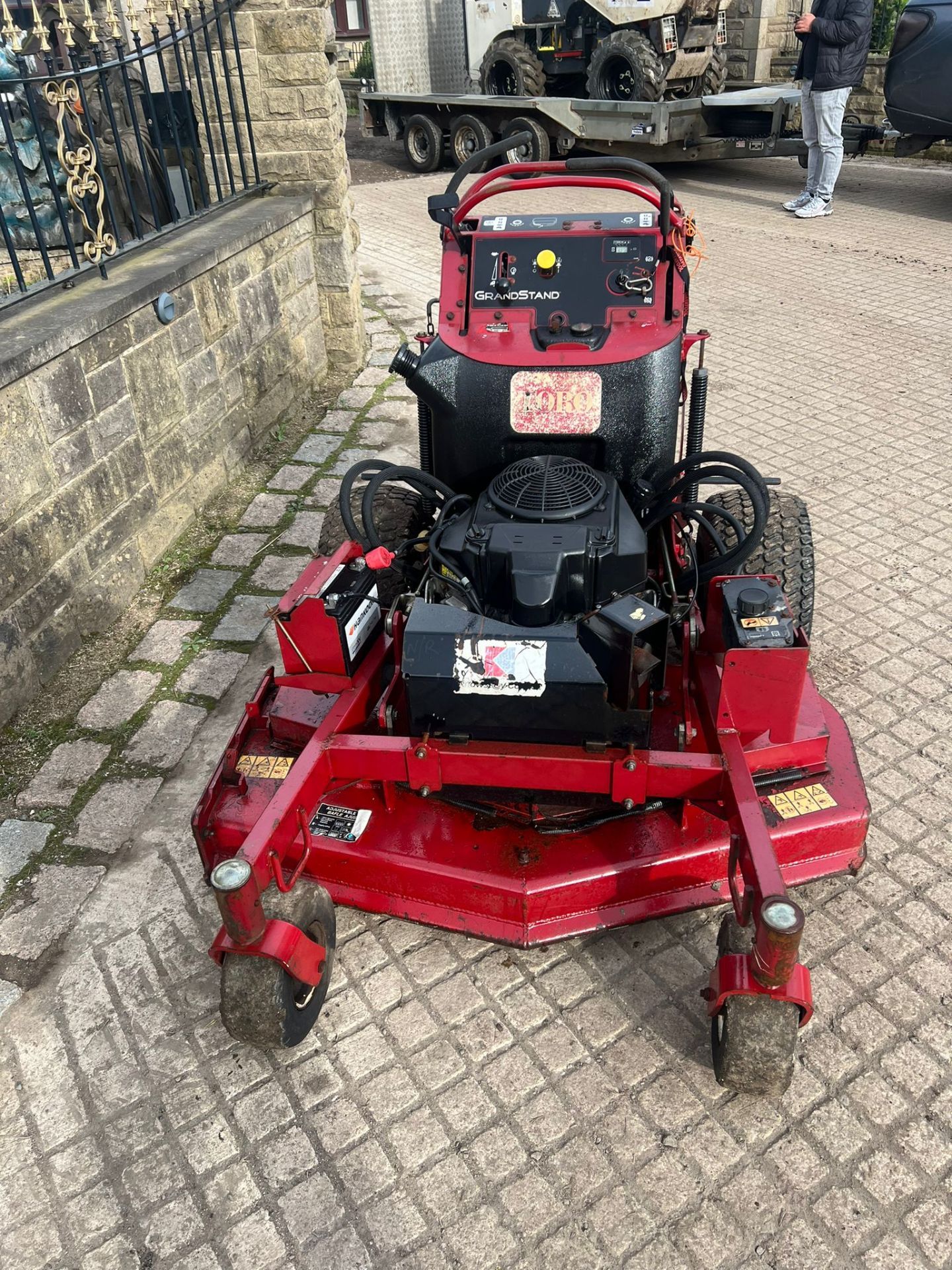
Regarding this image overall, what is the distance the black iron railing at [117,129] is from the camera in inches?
176

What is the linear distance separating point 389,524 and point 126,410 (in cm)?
166

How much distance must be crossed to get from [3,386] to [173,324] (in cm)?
144

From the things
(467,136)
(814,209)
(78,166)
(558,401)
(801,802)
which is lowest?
(814,209)

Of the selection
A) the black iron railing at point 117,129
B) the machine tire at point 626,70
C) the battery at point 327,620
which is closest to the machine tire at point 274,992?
the battery at point 327,620

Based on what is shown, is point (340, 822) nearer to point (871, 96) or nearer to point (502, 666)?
point (502, 666)

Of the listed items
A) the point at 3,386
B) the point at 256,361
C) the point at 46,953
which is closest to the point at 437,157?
the point at 256,361

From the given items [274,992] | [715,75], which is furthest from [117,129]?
[715,75]

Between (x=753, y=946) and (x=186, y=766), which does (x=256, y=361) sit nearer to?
(x=186, y=766)

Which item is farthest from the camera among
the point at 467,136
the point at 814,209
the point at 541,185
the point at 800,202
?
the point at 467,136

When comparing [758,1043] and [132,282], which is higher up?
[132,282]

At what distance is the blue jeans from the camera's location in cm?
1037

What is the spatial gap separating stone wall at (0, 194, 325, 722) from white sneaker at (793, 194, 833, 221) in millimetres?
6754

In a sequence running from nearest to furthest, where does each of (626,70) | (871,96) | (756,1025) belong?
(756,1025) < (626,70) < (871,96)

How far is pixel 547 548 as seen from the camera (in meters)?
2.75
